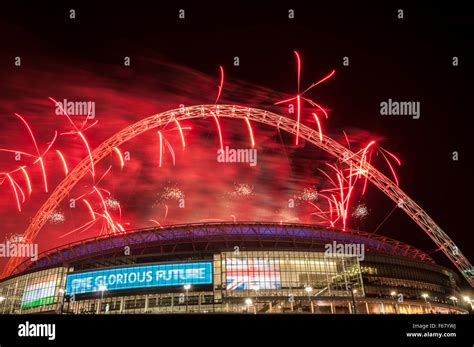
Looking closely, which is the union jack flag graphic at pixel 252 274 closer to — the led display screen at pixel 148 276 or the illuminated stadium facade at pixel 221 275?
the illuminated stadium facade at pixel 221 275

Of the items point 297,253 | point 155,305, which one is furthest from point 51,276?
point 297,253

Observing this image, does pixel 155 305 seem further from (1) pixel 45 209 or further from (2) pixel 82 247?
(1) pixel 45 209

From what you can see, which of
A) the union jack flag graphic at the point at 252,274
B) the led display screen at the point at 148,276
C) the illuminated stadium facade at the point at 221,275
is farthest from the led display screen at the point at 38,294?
the union jack flag graphic at the point at 252,274

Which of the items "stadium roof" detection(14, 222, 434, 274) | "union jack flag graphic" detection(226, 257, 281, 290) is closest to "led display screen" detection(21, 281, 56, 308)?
"stadium roof" detection(14, 222, 434, 274)

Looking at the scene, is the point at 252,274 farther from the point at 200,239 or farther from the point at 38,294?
the point at 38,294
